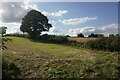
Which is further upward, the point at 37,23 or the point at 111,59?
the point at 37,23

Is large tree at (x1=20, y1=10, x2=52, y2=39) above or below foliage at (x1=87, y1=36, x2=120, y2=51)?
above

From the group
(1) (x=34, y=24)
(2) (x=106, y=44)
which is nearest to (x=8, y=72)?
(2) (x=106, y=44)

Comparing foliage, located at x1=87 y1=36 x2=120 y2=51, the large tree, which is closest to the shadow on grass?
foliage, located at x1=87 y1=36 x2=120 y2=51

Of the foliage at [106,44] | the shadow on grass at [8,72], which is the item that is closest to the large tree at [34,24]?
the foliage at [106,44]

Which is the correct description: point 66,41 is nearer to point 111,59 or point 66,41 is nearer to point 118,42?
point 118,42

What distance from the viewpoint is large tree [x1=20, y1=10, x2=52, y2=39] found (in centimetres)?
2858

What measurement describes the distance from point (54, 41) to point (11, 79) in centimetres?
1652

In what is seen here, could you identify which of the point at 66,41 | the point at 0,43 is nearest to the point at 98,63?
the point at 0,43

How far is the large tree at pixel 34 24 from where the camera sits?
2858 cm

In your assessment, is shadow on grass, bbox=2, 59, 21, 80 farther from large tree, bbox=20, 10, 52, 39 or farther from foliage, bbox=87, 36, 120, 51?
large tree, bbox=20, 10, 52, 39

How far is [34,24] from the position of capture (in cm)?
2902

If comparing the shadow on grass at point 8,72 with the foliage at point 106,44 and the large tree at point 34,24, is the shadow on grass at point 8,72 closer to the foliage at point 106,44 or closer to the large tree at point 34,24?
the foliage at point 106,44

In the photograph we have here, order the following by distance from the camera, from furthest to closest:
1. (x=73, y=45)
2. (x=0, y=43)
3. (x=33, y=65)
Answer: (x=73, y=45)
(x=33, y=65)
(x=0, y=43)

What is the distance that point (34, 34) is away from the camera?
1158 inches
